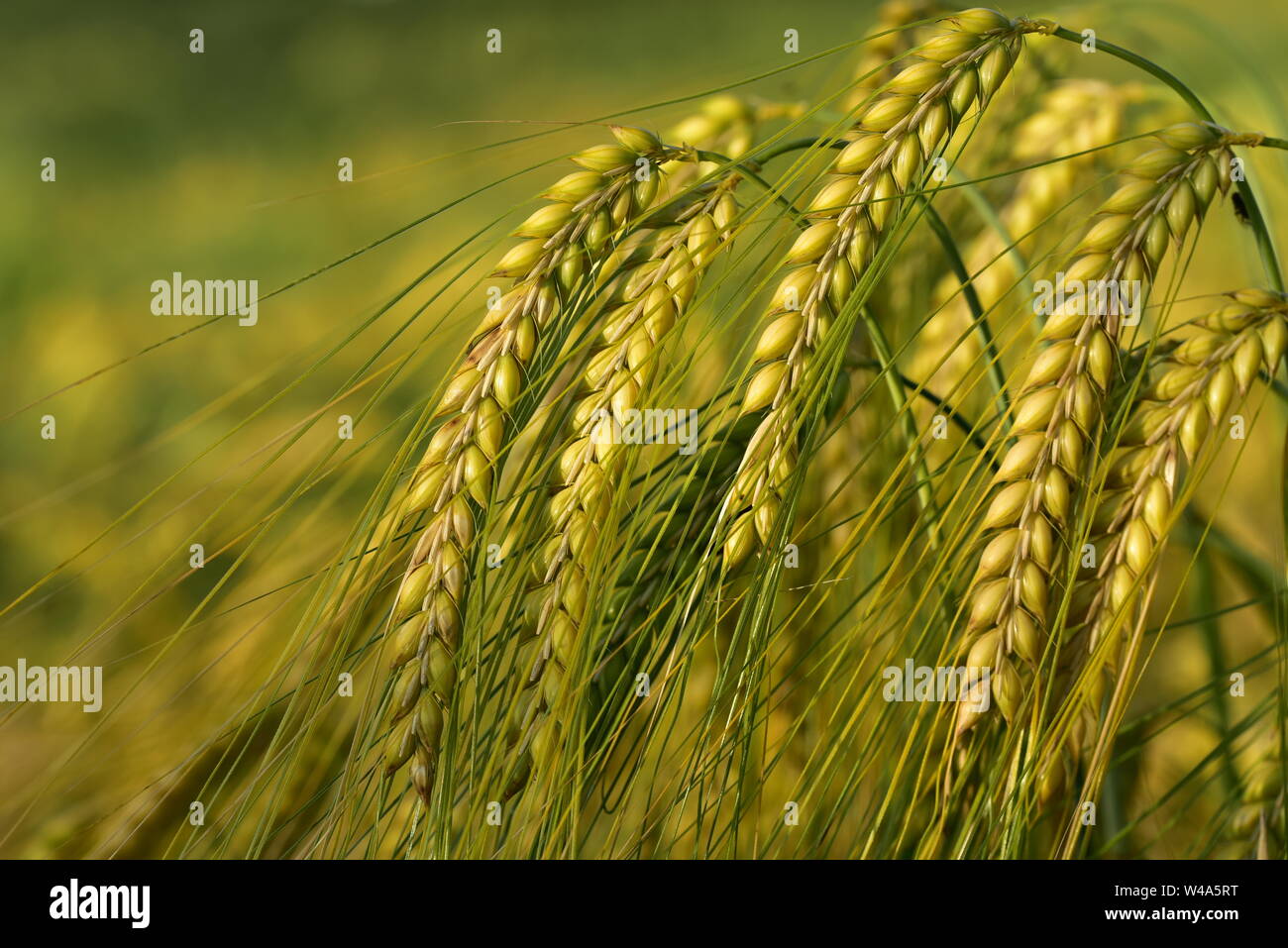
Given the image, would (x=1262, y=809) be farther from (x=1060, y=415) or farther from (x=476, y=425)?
(x=476, y=425)

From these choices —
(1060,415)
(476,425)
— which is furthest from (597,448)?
(1060,415)

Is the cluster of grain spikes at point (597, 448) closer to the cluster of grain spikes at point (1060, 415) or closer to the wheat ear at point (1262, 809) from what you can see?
the cluster of grain spikes at point (1060, 415)

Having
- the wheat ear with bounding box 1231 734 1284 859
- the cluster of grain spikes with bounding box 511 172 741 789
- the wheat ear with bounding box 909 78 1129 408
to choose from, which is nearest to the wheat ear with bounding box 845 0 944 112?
the wheat ear with bounding box 909 78 1129 408

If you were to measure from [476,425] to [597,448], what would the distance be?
0.12 ft

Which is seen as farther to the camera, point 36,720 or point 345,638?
point 36,720

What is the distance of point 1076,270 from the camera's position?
0.87 ft

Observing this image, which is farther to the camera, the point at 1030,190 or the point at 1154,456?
the point at 1030,190

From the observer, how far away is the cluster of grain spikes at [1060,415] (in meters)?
0.26

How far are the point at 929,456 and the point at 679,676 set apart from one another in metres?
0.25

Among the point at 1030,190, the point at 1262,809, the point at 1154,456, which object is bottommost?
the point at 1262,809

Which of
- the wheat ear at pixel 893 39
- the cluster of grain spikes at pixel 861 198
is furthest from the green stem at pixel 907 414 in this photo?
the wheat ear at pixel 893 39

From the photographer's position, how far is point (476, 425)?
0.26m
